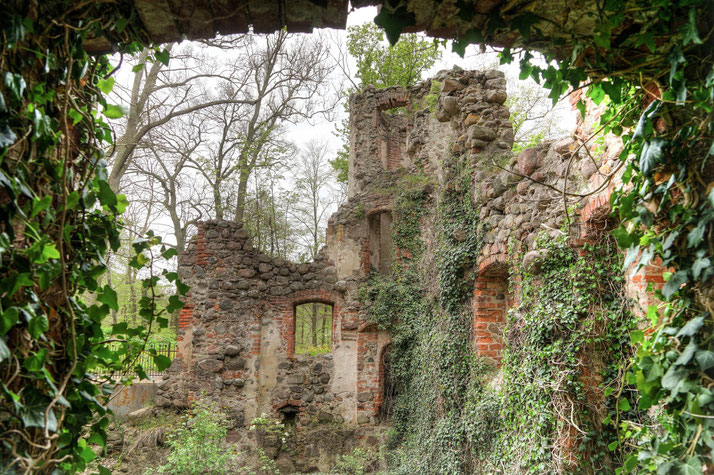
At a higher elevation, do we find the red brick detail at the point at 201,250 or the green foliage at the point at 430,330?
the red brick detail at the point at 201,250

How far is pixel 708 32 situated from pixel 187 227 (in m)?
15.5

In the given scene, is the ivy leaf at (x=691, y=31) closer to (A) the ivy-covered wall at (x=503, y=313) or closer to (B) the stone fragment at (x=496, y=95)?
(A) the ivy-covered wall at (x=503, y=313)

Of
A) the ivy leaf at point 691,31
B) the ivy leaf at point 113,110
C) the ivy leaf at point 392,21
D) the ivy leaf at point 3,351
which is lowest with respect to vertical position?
the ivy leaf at point 3,351

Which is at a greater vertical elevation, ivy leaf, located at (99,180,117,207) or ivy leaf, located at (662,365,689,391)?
ivy leaf, located at (99,180,117,207)

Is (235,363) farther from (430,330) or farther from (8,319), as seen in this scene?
(8,319)

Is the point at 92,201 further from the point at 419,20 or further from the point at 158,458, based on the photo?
the point at 158,458

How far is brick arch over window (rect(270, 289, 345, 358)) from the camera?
10367mm

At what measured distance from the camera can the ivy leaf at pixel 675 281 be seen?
1925 mm

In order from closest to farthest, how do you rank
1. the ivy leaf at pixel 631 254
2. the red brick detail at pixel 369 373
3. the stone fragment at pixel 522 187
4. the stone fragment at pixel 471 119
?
1. the ivy leaf at pixel 631 254
2. the stone fragment at pixel 522 187
3. the stone fragment at pixel 471 119
4. the red brick detail at pixel 369 373

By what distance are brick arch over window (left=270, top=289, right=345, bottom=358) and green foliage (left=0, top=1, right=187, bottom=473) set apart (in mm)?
8248

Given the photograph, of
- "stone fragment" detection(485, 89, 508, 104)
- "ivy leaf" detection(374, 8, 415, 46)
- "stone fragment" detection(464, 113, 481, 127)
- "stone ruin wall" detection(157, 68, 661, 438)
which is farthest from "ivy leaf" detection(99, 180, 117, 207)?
"stone ruin wall" detection(157, 68, 661, 438)

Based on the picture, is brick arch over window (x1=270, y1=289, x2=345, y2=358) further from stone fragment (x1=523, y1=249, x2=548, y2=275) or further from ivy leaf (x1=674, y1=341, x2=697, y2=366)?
ivy leaf (x1=674, y1=341, x2=697, y2=366)

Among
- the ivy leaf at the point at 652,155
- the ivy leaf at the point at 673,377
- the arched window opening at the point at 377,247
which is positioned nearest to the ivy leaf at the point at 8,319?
the ivy leaf at the point at 673,377

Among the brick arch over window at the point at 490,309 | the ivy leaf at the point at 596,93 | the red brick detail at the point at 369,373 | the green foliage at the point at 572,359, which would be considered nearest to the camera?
the ivy leaf at the point at 596,93
